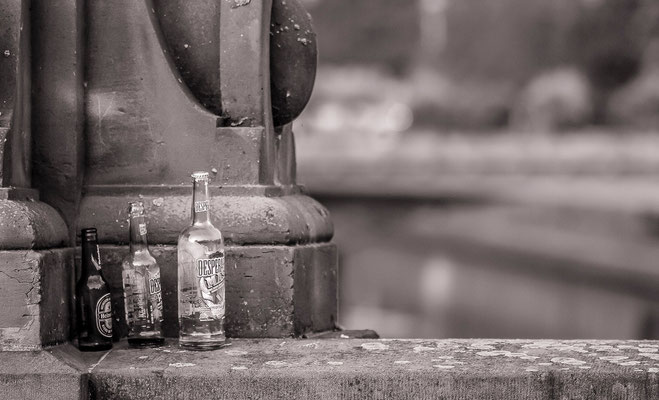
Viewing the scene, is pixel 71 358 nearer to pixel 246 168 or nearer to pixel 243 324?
pixel 243 324

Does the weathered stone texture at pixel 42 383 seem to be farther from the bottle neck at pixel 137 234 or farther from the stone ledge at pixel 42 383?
the bottle neck at pixel 137 234

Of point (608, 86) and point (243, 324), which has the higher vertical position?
point (608, 86)

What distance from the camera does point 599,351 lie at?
343 cm

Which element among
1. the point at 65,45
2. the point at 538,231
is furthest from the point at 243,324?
the point at 538,231

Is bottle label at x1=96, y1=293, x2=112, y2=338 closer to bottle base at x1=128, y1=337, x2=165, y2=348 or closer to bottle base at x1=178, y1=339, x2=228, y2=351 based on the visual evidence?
bottle base at x1=128, y1=337, x2=165, y2=348

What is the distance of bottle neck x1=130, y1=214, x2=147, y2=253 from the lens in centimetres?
374

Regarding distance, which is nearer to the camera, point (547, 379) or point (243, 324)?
point (547, 379)

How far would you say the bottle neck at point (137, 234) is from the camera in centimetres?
374

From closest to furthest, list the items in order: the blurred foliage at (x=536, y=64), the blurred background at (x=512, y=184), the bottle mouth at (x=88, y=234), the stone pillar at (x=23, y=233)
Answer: the stone pillar at (x=23, y=233), the bottle mouth at (x=88, y=234), the blurred background at (x=512, y=184), the blurred foliage at (x=536, y=64)

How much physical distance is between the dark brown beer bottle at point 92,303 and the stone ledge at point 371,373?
115 mm

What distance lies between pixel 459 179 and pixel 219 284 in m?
31.9

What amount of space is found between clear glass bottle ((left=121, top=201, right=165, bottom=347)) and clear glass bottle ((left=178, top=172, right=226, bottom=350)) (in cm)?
11

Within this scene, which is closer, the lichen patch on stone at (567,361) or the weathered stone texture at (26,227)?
the lichen patch on stone at (567,361)

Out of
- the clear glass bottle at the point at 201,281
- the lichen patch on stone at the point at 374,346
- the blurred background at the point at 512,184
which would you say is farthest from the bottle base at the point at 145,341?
the blurred background at the point at 512,184
